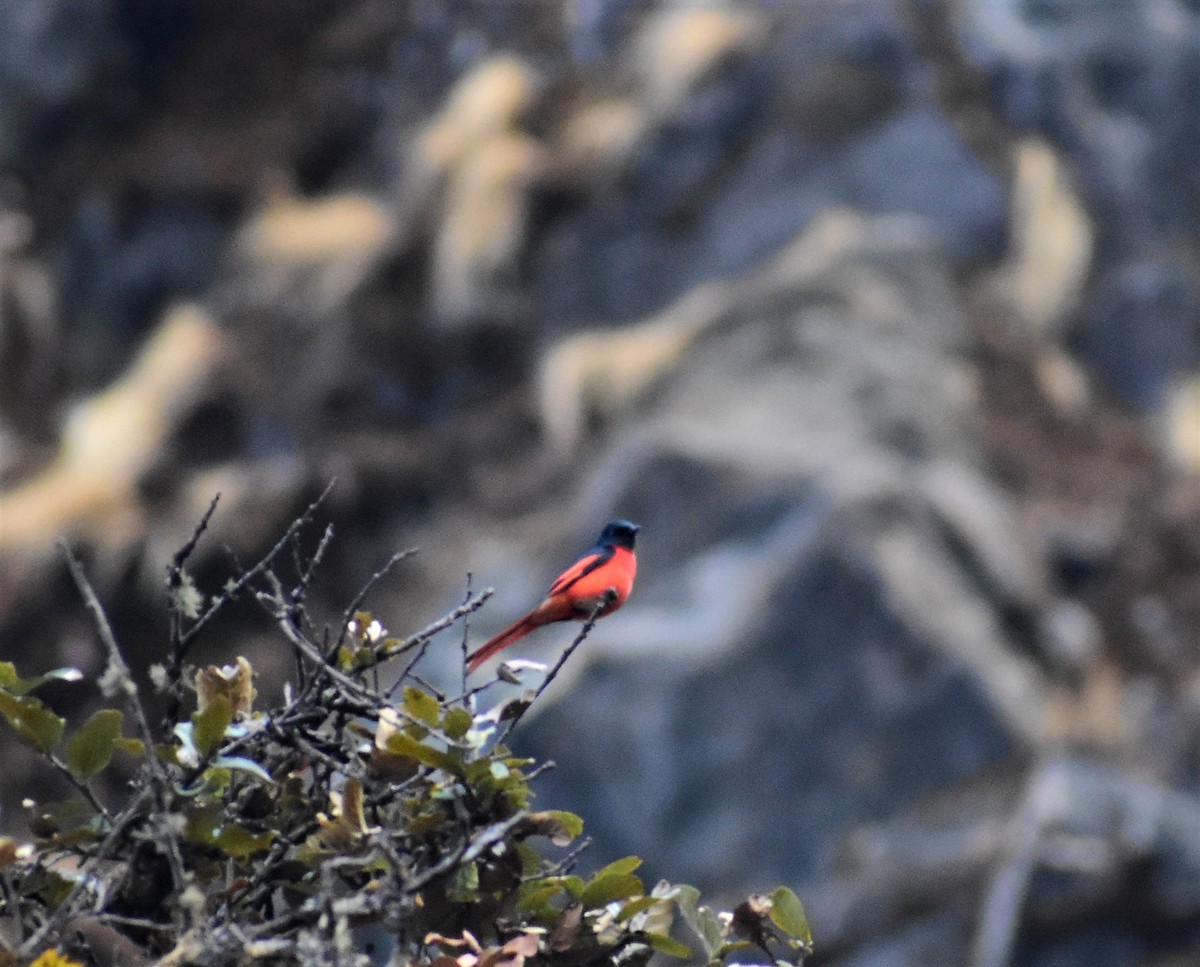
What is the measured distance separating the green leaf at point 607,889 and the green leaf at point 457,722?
31 centimetres

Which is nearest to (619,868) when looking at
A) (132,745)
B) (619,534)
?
(132,745)

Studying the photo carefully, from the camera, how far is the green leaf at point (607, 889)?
8.14 ft

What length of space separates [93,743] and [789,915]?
101cm

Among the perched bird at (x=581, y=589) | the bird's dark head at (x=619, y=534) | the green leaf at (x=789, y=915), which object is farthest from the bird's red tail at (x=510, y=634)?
the green leaf at (x=789, y=915)

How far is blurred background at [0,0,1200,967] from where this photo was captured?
10.0 meters

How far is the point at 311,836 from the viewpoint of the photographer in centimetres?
246

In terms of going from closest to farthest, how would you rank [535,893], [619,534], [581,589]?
[535,893] < [581,589] < [619,534]

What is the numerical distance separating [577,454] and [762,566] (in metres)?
2.70

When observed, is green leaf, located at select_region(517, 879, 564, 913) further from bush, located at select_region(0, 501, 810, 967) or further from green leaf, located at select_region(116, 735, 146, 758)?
green leaf, located at select_region(116, 735, 146, 758)

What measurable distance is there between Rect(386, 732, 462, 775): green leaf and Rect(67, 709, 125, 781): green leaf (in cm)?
38

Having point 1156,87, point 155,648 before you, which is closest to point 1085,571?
point 1156,87

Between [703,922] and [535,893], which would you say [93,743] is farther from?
[703,922]

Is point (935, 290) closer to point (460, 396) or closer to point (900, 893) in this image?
point (460, 396)

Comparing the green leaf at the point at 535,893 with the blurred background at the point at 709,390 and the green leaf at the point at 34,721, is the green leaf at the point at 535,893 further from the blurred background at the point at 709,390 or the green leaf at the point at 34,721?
the blurred background at the point at 709,390
